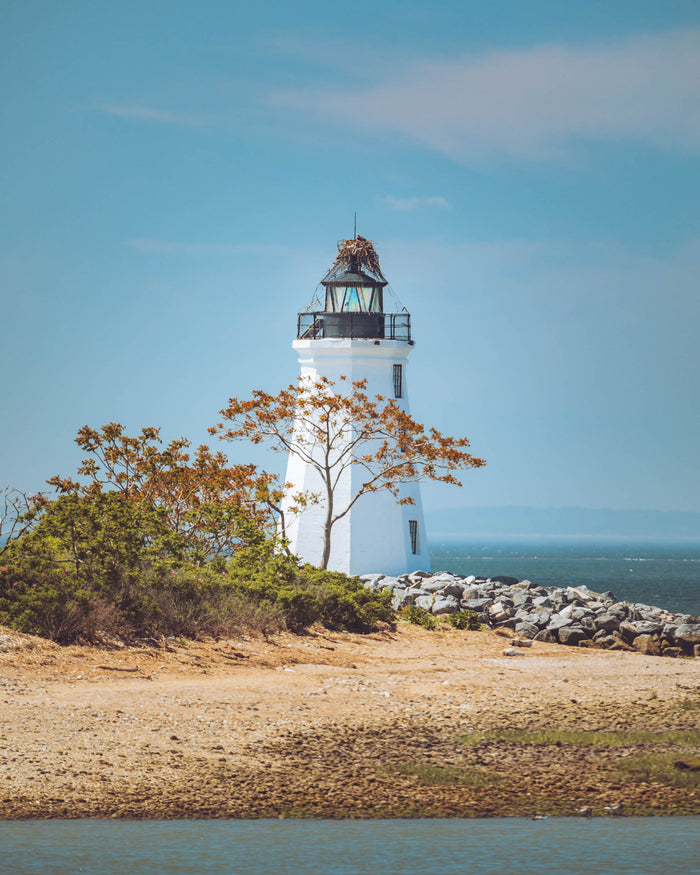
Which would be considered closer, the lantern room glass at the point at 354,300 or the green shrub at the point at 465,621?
the green shrub at the point at 465,621

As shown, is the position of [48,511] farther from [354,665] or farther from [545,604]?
[545,604]

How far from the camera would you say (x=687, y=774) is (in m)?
11.2

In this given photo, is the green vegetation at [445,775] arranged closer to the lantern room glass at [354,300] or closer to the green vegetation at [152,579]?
the green vegetation at [152,579]

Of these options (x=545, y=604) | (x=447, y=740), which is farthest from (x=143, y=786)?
(x=545, y=604)

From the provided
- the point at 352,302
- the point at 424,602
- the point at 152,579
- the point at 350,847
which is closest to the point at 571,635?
the point at 424,602

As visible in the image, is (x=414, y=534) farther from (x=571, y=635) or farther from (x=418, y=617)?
(x=571, y=635)

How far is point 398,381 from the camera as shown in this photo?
32.0m

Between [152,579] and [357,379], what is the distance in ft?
46.4

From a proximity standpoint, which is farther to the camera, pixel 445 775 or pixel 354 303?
pixel 354 303

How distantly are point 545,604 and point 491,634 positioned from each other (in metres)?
5.09


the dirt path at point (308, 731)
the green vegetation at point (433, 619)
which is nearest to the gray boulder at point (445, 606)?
the green vegetation at point (433, 619)

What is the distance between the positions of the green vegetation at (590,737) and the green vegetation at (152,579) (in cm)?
628

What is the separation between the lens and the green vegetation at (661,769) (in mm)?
11030

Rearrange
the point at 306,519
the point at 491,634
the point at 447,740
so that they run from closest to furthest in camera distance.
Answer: the point at 447,740 < the point at 491,634 < the point at 306,519
